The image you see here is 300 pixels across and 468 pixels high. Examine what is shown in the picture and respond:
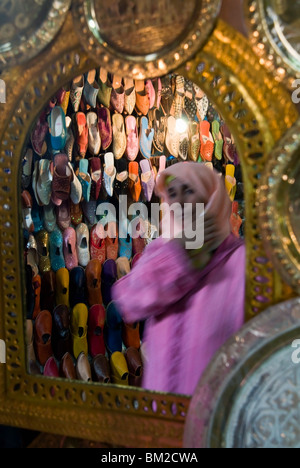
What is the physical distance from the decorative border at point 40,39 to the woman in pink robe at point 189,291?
345mm

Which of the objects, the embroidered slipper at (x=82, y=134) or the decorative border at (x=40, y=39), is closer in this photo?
the decorative border at (x=40, y=39)

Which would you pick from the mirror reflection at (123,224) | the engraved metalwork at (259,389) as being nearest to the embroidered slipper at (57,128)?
the mirror reflection at (123,224)

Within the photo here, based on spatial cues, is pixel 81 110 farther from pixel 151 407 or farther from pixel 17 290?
pixel 151 407

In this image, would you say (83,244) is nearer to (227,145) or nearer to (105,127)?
(105,127)

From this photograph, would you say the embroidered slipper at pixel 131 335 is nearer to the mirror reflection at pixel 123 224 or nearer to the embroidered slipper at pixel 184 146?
the mirror reflection at pixel 123 224

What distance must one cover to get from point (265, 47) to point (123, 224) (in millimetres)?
470

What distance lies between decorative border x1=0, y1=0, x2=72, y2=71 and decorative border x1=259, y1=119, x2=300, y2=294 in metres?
0.46

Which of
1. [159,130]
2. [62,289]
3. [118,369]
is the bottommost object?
[118,369]

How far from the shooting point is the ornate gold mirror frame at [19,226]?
75 cm

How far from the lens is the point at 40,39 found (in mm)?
862

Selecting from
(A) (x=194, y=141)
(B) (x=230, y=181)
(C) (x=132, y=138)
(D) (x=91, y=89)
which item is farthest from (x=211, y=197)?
(D) (x=91, y=89)

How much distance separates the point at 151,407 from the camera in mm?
841

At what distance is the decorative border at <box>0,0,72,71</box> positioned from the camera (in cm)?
84

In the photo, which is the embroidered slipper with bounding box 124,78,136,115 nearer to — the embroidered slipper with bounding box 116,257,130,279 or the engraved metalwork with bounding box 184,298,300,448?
the embroidered slipper with bounding box 116,257,130,279
